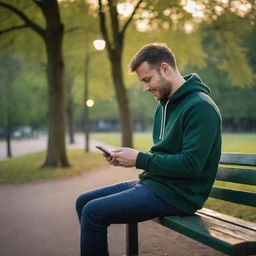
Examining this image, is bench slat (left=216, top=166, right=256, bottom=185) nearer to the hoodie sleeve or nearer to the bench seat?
the bench seat

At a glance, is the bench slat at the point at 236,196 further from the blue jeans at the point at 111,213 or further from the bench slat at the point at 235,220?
the blue jeans at the point at 111,213

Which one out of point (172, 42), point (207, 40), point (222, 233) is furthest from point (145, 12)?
point (207, 40)

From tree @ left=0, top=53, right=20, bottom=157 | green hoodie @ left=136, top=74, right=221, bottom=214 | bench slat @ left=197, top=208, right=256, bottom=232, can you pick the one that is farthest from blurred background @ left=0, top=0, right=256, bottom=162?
bench slat @ left=197, top=208, right=256, bottom=232

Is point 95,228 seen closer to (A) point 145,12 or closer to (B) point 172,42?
(A) point 145,12

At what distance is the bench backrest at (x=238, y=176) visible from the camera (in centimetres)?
330

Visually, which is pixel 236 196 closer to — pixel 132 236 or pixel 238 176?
pixel 238 176

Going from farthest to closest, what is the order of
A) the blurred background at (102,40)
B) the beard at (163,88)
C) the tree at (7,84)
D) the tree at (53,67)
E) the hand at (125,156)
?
the tree at (7,84), the tree at (53,67), the blurred background at (102,40), the beard at (163,88), the hand at (125,156)

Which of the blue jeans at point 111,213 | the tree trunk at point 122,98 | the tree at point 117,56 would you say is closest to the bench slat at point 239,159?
the blue jeans at point 111,213

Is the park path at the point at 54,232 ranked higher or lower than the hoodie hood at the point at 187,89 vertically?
lower

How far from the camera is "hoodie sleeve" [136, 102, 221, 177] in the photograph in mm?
2791

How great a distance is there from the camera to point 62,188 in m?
9.13

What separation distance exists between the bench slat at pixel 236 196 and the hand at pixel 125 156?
3.31ft

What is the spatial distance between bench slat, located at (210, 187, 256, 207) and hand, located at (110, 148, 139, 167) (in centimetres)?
101

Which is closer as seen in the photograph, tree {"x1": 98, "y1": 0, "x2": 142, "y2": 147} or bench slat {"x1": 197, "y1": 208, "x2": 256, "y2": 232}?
bench slat {"x1": 197, "y1": 208, "x2": 256, "y2": 232}
